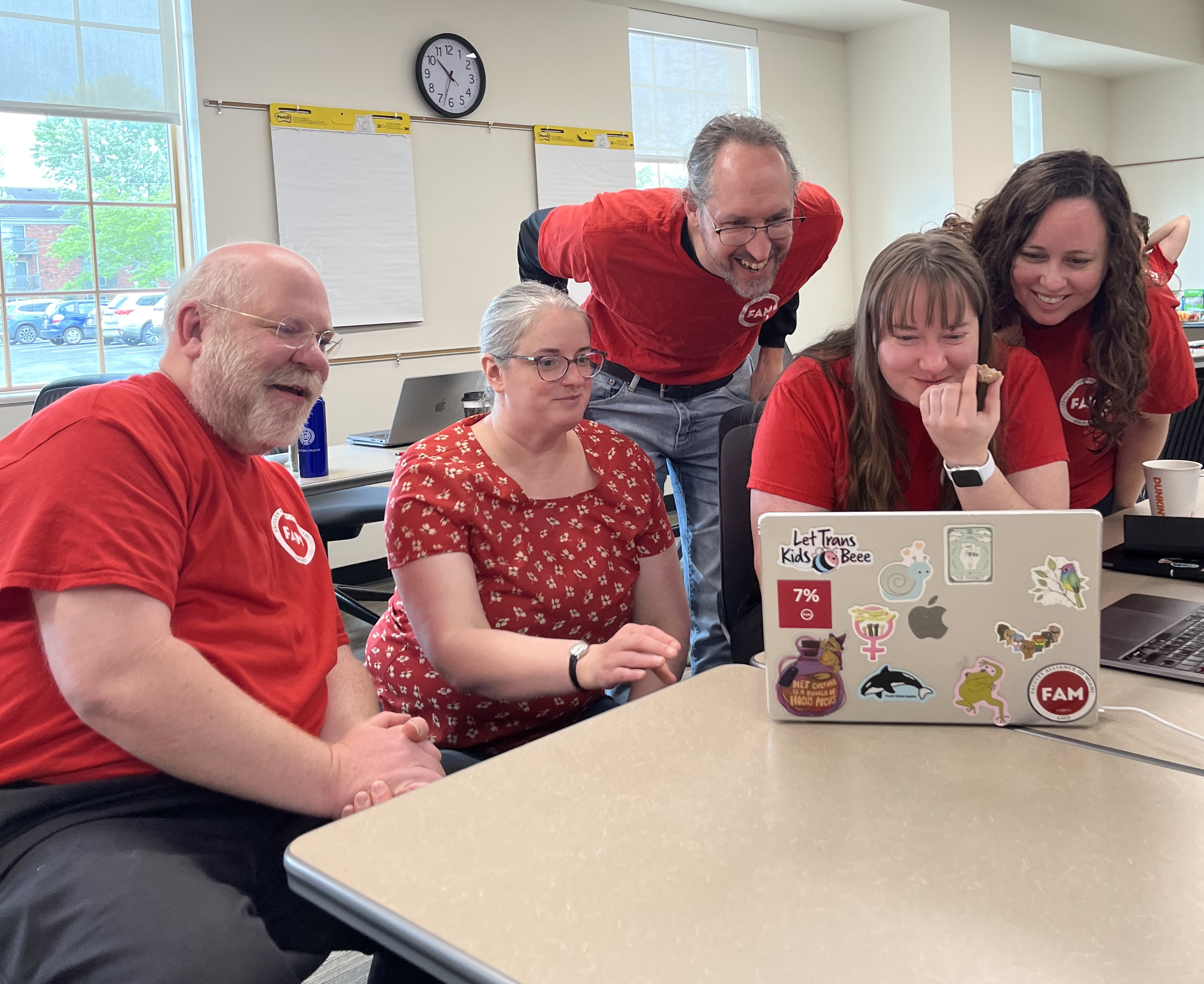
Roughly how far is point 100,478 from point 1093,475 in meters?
1.78

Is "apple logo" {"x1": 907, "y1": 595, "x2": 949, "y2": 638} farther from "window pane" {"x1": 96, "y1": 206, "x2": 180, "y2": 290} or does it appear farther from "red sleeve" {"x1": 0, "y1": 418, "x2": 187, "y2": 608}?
"window pane" {"x1": 96, "y1": 206, "x2": 180, "y2": 290}

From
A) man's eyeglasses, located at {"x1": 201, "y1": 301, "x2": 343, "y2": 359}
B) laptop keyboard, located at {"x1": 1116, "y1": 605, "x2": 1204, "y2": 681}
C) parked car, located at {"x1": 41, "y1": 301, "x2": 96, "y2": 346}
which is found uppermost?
parked car, located at {"x1": 41, "y1": 301, "x2": 96, "y2": 346}

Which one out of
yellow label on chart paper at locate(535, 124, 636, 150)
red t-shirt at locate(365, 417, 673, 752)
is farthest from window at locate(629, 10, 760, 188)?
red t-shirt at locate(365, 417, 673, 752)

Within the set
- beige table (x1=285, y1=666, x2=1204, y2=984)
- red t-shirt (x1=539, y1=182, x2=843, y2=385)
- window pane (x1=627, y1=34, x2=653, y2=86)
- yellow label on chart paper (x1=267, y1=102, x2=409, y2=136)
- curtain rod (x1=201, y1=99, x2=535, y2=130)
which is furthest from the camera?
window pane (x1=627, y1=34, x2=653, y2=86)

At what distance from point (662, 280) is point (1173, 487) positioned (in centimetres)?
109

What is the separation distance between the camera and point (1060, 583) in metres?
1.07

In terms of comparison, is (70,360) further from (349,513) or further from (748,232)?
(748,232)

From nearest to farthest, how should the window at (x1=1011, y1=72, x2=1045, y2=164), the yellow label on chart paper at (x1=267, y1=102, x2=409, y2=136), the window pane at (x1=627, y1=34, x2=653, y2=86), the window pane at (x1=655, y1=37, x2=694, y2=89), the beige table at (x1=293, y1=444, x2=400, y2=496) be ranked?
the beige table at (x1=293, y1=444, x2=400, y2=496) → the yellow label on chart paper at (x1=267, y1=102, x2=409, y2=136) → the window pane at (x1=627, y1=34, x2=653, y2=86) → the window pane at (x1=655, y1=37, x2=694, y2=89) → the window at (x1=1011, y1=72, x2=1045, y2=164)

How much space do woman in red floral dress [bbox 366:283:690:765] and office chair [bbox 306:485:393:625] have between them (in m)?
1.58

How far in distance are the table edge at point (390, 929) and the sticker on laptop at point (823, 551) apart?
0.53m

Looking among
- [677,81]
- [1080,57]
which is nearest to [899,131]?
[677,81]

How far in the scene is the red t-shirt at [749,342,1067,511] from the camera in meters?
1.67

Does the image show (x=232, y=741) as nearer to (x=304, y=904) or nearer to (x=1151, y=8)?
(x=304, y=904)

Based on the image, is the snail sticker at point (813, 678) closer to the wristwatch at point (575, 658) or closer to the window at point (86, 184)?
the wristwatch at point (575, 658)
